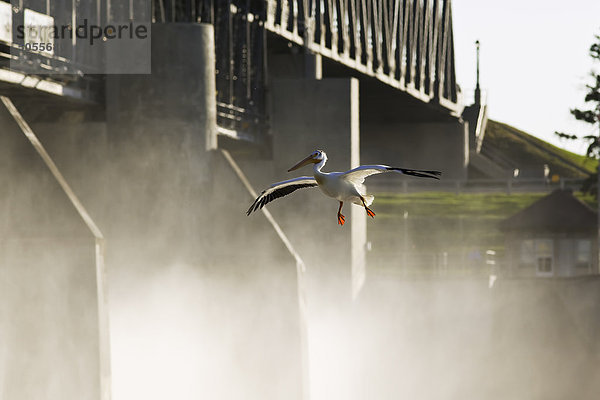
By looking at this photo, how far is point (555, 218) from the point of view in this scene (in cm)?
5869

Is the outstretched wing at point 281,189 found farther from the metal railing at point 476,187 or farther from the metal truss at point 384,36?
the metal railing at point 476,187

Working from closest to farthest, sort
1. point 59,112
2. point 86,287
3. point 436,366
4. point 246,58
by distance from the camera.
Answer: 1. point 86,287
2. point 59,112
3. point 246,58
4. point 436,366

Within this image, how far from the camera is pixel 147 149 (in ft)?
102

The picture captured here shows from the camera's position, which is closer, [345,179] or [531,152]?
[345,179]

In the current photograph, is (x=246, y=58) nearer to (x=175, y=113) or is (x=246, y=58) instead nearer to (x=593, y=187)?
(x=175, y=113)

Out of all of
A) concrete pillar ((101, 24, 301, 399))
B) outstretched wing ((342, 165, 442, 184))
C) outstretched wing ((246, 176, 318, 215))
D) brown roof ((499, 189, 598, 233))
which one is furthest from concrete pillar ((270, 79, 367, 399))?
outstretched wing ((342, 165, 442, 184))

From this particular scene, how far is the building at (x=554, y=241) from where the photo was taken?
191 feet

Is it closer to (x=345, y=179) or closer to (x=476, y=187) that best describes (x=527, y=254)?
(x=476, y=187)

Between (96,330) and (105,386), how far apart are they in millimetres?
1301

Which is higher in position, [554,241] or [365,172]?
[365,172]

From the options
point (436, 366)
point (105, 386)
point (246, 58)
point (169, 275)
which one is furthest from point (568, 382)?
point (105, 386)

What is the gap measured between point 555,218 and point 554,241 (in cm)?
119

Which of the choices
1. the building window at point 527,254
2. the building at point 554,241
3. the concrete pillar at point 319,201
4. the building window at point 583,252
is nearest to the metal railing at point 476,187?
the building at point 554,241

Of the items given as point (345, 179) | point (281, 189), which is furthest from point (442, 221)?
point (345, 179)
